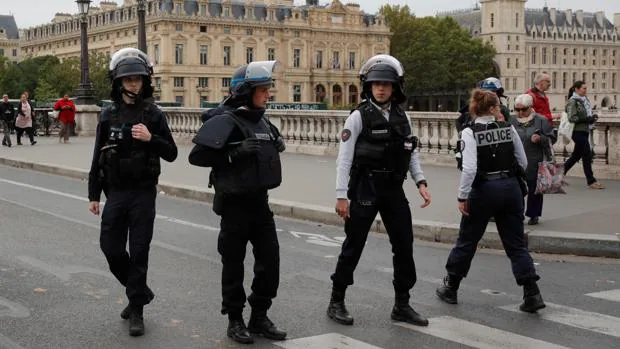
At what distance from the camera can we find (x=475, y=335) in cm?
651

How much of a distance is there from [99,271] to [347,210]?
3.21 meters

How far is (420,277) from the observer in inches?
342

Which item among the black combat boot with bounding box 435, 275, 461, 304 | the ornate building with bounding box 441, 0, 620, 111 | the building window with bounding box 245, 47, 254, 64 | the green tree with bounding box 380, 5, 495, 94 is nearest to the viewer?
the black combat boot with bounding box 435, 275, 461, 304

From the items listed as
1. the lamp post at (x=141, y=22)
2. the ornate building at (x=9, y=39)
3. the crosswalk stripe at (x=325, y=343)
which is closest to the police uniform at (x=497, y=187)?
the crosswalk stripe at (x=325, y=343)

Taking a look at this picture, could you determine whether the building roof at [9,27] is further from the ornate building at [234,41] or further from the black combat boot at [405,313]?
the black combat boot at [405,313]

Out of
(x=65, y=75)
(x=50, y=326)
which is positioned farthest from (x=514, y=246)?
(x=65, y=75)

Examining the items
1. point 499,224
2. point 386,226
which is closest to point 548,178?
point 499,224

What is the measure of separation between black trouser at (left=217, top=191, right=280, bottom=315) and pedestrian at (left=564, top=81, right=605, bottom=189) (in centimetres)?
944

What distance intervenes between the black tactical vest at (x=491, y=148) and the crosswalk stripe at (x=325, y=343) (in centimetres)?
199

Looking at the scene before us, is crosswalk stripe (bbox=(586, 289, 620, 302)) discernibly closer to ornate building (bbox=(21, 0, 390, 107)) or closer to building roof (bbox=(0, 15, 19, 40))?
ornate building (bbox=(21, 0, 390, 107))

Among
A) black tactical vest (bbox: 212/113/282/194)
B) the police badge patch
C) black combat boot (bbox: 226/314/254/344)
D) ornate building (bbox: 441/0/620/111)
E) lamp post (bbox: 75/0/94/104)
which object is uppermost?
ornate building (bbox: 441/0/620/111)

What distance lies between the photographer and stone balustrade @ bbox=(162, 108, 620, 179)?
16.0 meters

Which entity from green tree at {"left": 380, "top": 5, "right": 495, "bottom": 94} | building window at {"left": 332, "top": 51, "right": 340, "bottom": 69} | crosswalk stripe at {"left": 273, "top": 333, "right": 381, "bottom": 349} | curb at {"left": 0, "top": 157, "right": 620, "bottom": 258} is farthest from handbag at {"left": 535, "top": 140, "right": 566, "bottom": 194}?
building window at {"left": 332, "top": 51, "right": 340, "bottom": 69}

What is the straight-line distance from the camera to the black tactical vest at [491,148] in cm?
738
